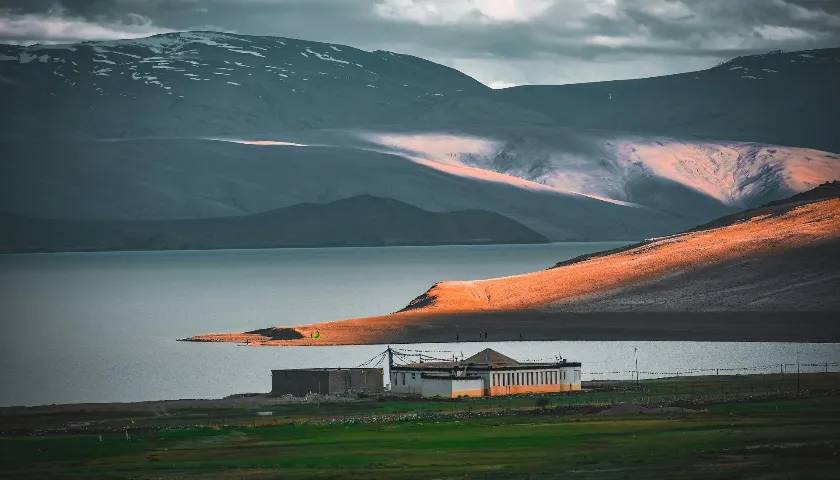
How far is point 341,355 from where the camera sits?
393 feet

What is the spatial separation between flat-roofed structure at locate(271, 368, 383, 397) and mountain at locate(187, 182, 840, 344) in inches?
1413

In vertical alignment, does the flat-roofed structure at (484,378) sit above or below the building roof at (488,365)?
below

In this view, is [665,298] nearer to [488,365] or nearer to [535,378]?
[535,378]

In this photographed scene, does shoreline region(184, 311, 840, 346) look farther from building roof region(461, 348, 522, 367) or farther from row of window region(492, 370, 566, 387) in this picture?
row of window region(492, 370, 566, 387)

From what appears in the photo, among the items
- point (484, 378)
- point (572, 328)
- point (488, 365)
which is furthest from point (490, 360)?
point (572, 328)

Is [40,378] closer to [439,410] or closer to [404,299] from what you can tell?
[439,410]

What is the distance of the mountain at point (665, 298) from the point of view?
133m

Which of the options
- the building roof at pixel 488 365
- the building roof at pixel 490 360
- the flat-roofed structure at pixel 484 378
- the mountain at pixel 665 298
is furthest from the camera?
the mountain at pixel 665 298

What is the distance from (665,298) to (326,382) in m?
62.3

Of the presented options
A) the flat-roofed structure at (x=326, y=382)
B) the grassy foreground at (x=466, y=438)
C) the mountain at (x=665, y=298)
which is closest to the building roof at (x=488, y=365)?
the flat-roofed structure at (x=326, y=382)

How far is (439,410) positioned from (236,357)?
39998 millimetres

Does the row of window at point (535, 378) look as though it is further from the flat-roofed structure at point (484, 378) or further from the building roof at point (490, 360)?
the building roof at point (490, 360)

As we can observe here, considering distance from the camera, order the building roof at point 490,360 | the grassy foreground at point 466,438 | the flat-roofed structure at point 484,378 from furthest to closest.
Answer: the building roof at point 490,360 < the flat-roofed structure at point 484,378 < the grassy foreground at point 466,438

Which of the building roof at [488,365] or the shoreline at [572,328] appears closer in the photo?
the building roof at [488,365]
